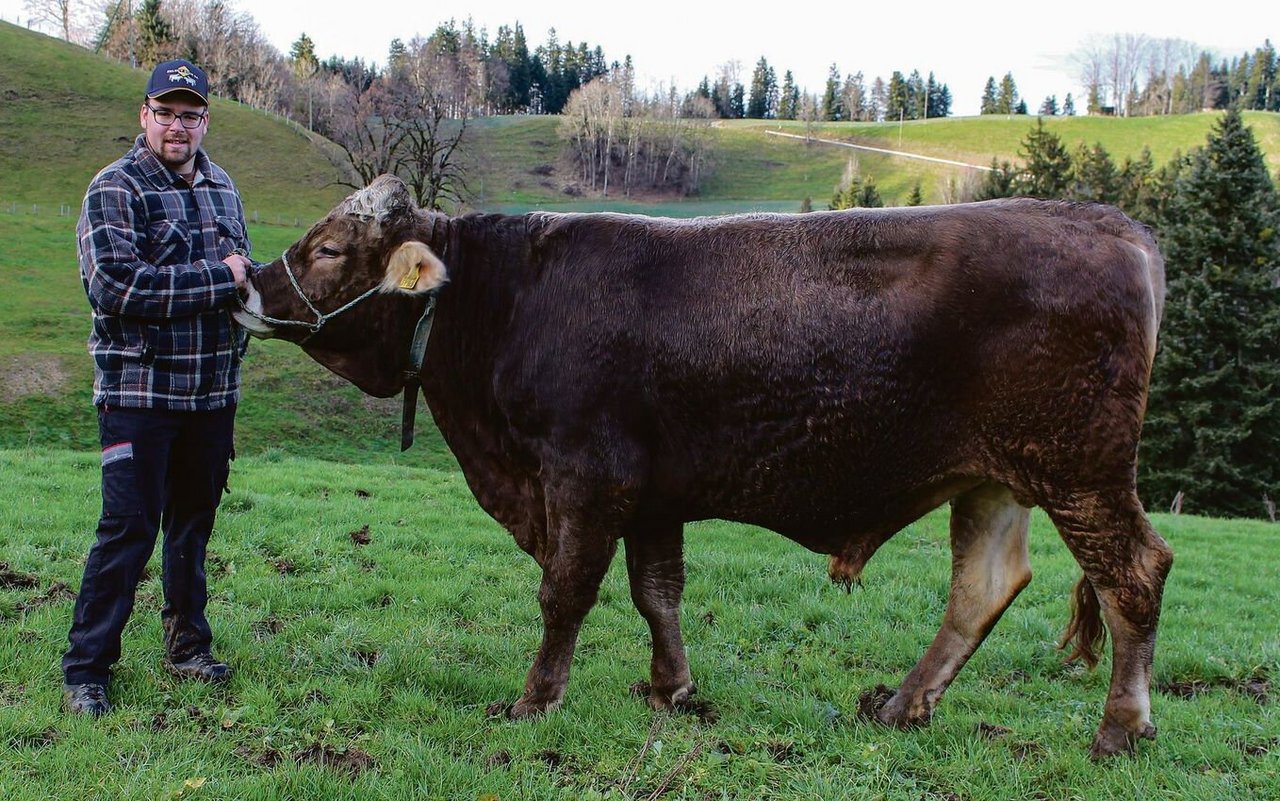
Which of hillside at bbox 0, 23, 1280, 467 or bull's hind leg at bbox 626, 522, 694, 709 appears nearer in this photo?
bull's hind leg at bbox 626, 522, 694, 709

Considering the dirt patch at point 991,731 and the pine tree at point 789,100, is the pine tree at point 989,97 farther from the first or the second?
the dirt patch at point 991,731

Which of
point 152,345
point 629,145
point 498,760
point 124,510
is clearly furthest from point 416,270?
point 629,145

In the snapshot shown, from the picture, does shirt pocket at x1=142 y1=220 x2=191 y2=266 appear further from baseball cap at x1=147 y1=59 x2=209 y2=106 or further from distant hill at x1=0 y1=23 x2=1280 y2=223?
distant hill at x1=0 y1=23 x2=1280 y2=223

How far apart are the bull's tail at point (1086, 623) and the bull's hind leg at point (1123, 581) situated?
1.87ft

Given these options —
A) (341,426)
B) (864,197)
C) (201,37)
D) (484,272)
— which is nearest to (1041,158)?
(864,197)

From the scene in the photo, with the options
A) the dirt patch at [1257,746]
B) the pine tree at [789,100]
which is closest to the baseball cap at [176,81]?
the dirt patch at [1257,746]

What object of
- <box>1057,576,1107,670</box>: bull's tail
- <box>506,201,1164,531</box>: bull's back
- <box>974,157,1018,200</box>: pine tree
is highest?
<box>974,157,1018,200</box>: pine tree

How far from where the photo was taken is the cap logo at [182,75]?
471 centimetres

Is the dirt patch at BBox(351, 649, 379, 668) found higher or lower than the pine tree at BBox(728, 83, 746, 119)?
lower

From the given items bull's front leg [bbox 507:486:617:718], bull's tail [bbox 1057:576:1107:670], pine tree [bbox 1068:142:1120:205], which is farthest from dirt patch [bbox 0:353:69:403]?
pine tree [bbox 1068:142:1120:205]

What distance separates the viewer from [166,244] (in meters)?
4.71

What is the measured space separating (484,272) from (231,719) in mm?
2425

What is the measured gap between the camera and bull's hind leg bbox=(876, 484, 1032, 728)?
4.68m

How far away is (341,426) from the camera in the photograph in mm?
22438
